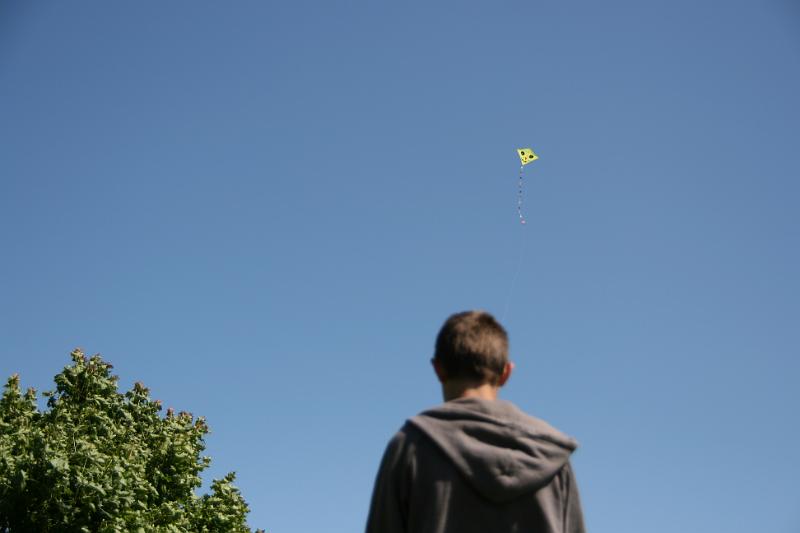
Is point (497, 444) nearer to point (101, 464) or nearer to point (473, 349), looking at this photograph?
point (473, 349)

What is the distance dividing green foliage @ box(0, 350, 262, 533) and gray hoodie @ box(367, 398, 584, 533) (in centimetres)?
1850

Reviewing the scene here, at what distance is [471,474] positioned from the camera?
305 cm

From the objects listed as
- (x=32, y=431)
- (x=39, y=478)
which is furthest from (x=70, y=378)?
(x=39, y=478)

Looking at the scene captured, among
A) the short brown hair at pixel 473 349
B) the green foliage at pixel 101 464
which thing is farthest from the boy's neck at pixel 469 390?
the green foliage at pixel 101 464

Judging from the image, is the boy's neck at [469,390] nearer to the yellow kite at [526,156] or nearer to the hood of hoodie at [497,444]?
the hood of hoodie at [497,444]

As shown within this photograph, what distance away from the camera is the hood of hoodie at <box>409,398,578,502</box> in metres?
3.06

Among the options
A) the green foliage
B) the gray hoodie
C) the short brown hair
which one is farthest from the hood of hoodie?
the green foliage

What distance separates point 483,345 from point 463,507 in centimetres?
67

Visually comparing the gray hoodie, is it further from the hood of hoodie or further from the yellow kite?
the yellow kite

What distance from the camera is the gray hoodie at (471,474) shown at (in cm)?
307

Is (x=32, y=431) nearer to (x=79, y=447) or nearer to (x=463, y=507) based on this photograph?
(x=79, y=447)

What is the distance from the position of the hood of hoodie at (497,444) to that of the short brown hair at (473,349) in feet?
0.47

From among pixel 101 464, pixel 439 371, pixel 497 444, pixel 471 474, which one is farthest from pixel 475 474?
pixel 101 464

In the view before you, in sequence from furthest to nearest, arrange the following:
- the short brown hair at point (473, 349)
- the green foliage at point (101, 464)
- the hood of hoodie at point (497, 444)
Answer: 1. the green foliage at point (101, 464)
2. the short brown hair at point (473, 349)
3. the hood of hoodie at point (497, 444)
